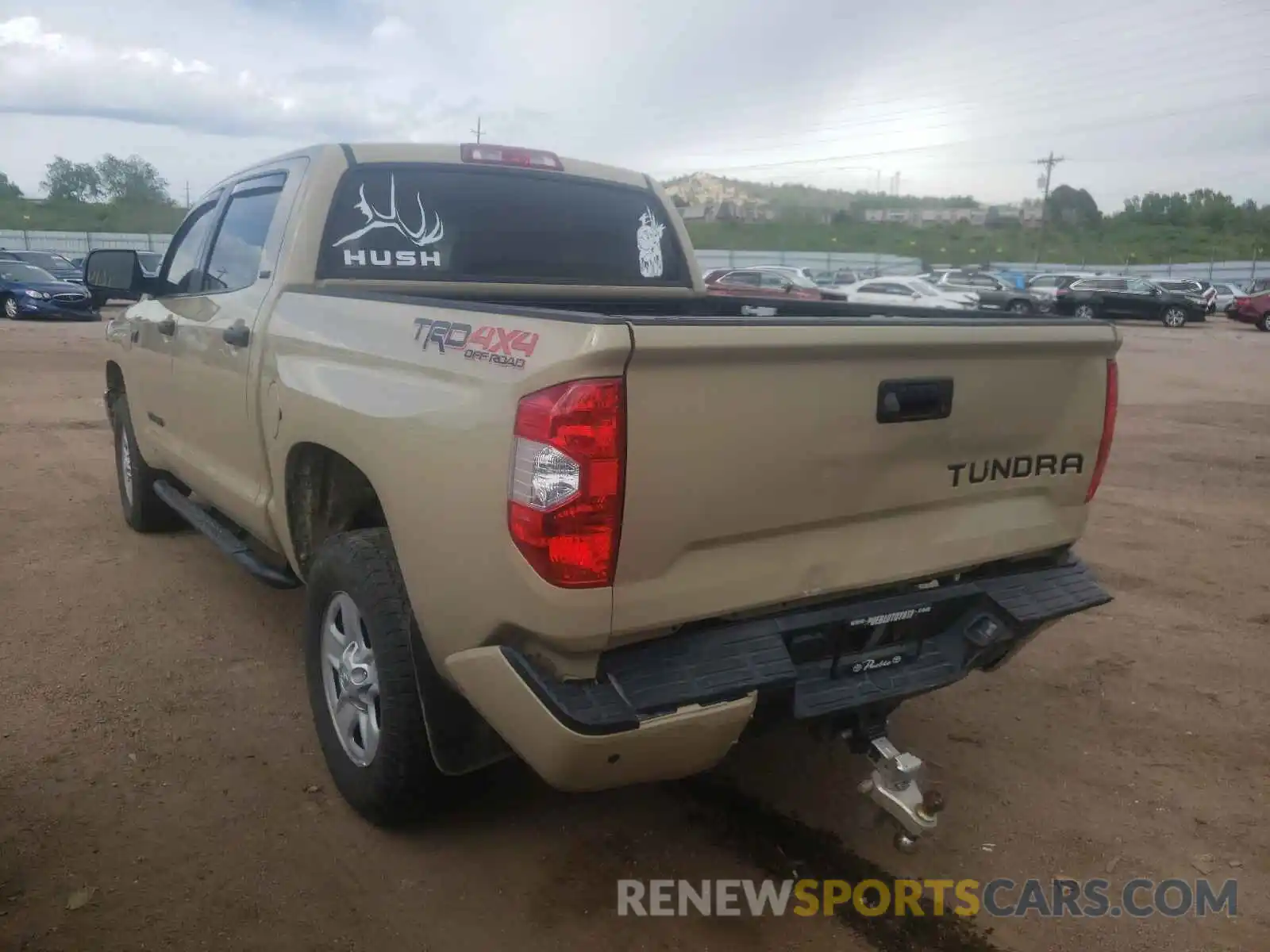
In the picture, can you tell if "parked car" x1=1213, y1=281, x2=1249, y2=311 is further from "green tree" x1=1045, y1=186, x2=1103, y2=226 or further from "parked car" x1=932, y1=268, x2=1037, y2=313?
"green tree" x1=1045, y1=186, x2=1103, y2=226

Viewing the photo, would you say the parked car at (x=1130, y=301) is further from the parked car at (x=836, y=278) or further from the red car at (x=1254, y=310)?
the parked car at (x=836, y=278)

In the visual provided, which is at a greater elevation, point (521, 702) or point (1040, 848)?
point (521, 702)

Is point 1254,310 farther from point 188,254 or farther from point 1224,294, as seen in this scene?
point 188,254

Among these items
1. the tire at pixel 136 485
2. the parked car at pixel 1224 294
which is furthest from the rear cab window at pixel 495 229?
the parked car at pixel 1224 294

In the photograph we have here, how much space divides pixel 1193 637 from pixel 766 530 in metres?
3.34

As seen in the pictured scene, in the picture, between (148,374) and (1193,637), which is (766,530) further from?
(148,374)

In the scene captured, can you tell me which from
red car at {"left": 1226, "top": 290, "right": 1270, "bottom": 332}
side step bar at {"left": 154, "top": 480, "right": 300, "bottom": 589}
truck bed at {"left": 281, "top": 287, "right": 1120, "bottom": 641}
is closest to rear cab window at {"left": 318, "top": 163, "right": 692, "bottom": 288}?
truck bed at {"left": 281, "top": 287, "right": 1120, "bottom": 641}

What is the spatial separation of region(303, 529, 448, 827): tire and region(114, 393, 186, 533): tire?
296 cm

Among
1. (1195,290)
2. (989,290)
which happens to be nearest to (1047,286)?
(989,290)

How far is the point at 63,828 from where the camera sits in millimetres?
3111

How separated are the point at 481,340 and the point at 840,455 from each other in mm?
937

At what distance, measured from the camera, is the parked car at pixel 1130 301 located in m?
31.0

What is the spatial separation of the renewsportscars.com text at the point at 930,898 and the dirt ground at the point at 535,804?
1.9 inches

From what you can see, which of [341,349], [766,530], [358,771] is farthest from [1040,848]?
[341,349]
